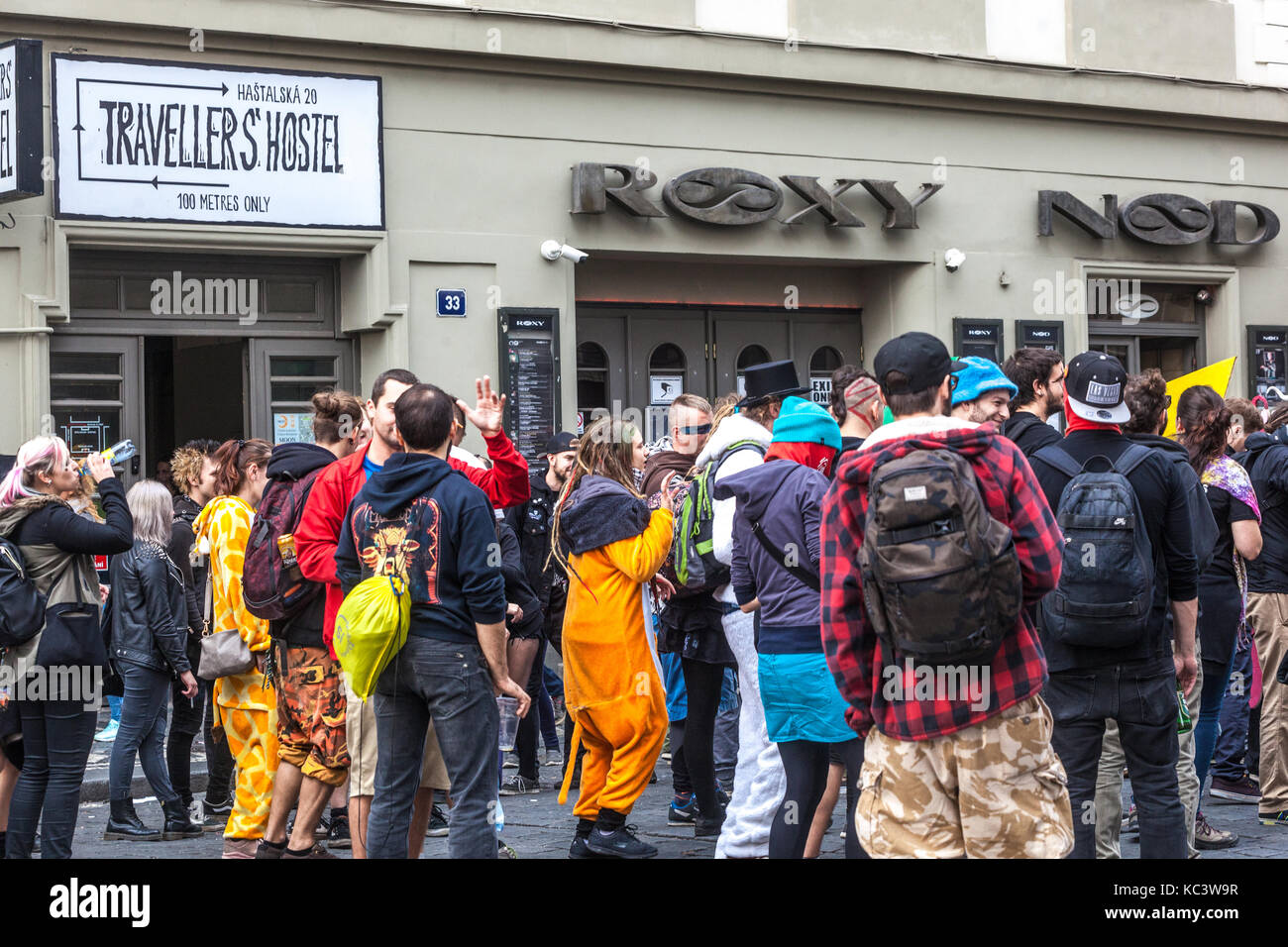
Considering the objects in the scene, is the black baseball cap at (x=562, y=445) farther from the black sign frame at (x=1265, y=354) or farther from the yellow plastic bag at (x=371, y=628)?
the black sign frame at (x=1265, y=354)

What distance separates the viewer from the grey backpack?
5211mm

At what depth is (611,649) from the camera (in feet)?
23.1

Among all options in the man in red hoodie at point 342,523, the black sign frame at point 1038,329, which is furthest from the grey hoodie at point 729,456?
the black sign frame at point 1038,329

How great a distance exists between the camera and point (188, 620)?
855 centimetres

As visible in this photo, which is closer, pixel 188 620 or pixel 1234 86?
pixel 188 620

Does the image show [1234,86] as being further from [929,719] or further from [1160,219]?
[929,719]

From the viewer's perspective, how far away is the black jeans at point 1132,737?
5301 millimetres

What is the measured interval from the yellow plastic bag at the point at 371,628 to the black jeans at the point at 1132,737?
2232mm

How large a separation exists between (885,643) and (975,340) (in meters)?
10.9

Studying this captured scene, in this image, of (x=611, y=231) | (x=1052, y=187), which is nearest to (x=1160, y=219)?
(x=1052, y=187)

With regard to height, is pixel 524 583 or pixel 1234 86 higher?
pixel 1234 86

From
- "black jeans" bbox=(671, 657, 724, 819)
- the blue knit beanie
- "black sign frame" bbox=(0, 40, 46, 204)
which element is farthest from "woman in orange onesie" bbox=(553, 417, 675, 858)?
"black sign frame" bbox=(0, 40, 46, 204)
